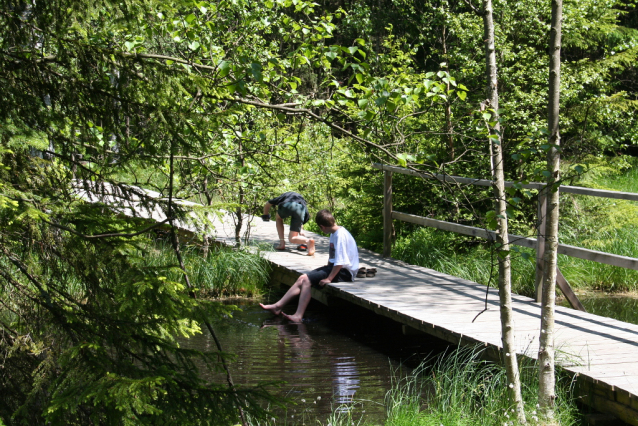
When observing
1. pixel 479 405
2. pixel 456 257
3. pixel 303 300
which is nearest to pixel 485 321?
pixel 479 405

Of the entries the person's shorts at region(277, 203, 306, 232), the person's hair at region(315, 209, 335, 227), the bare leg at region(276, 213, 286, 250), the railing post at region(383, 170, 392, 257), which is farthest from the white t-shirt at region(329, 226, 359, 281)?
the bare leg at region(276, 213, 286, 250)

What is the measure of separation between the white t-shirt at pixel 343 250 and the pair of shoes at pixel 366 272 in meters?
0.26

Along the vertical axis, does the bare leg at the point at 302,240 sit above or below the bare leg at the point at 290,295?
above

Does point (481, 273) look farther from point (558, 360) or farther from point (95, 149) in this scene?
point (95, 149)

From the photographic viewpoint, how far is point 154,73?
10.3 feet

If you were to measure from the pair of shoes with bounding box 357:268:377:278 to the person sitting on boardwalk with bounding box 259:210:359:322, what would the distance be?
201 mm

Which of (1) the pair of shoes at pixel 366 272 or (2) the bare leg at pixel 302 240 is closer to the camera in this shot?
(1) the pair of shoes at pixel 366 272

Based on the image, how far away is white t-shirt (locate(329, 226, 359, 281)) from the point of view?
789 centimetres

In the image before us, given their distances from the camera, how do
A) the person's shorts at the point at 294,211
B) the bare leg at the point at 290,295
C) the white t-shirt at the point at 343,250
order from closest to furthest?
1. the white t-shirt at the point at 343,250
2. the bare leg at the point at 290,295
3. the person's shorts at the point at 294,211

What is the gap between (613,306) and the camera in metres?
8.18

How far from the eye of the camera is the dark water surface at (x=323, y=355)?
5191mm

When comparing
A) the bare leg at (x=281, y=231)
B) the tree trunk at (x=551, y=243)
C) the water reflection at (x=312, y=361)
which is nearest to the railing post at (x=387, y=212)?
the bare leg at (x=281, y=231)

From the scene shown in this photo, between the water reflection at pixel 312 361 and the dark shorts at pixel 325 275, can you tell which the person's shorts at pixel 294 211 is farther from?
the water reflection at pixel 312 361

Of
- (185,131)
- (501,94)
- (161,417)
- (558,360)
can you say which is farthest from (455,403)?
(501,94)
